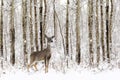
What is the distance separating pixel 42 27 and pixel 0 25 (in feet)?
9.07

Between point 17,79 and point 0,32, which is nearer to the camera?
point 17,79

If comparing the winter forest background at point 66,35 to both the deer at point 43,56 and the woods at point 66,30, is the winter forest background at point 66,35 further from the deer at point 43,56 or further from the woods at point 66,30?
the deer at point 43,56

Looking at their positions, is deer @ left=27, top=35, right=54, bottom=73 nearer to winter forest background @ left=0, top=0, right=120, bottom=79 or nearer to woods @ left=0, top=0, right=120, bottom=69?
winter forest background @ left=0, top=0, right=120, bottom=79

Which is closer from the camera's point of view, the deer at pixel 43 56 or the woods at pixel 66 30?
the deer at pixel 43 56

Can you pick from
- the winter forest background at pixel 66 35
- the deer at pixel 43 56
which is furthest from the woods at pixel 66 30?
the deer at pixel 43 56

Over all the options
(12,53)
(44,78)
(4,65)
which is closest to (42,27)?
(12,53)

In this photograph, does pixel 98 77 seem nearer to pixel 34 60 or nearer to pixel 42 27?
pixel 34 60

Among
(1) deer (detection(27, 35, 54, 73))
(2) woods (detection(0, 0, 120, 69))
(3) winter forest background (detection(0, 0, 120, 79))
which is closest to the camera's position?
(1) deer (detection(27, 35, 54, 73))

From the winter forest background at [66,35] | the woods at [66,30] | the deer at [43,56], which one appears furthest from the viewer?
the woods at [66,30]

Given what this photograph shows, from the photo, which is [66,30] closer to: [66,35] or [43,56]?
[66,35]

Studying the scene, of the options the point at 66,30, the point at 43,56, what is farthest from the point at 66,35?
the point at 43,56

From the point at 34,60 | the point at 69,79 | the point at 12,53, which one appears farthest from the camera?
the point at 12,53

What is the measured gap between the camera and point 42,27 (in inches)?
930

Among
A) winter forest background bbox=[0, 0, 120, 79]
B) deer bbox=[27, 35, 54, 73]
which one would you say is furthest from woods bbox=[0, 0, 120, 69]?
deer bbox=[27, 35, 54, 73]
